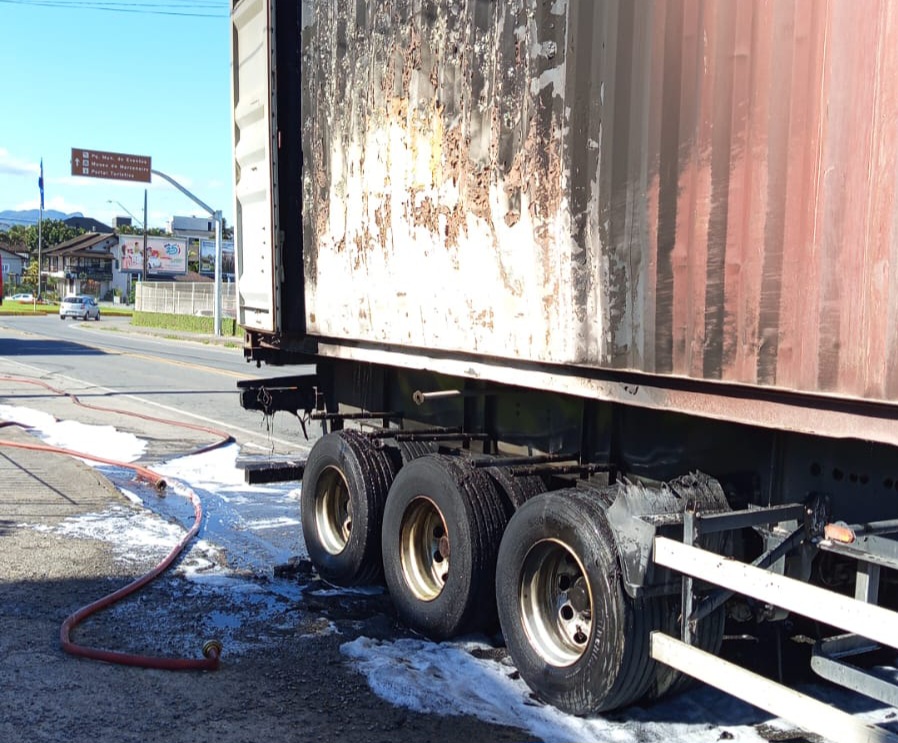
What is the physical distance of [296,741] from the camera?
405 centimetres

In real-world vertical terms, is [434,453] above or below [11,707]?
above

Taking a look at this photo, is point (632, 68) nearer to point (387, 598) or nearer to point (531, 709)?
point (531, 709)

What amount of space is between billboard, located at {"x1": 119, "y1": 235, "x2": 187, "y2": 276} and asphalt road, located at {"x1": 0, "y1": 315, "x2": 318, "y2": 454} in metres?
66.7

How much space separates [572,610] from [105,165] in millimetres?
42442

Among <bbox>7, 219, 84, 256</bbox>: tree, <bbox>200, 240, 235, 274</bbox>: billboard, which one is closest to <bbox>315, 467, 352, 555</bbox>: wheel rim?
<bbox>200, 240, 235, 274</bbox>: billboard

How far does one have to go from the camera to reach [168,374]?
837 inches

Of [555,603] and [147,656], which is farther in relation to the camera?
[147,656]

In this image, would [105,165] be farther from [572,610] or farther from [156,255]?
[156,255]

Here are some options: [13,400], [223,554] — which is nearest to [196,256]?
[13,400]

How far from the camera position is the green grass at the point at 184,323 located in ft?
132

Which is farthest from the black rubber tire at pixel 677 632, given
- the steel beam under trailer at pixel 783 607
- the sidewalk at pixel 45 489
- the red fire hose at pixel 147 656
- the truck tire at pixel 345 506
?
the sidewalk at pixel 45 489

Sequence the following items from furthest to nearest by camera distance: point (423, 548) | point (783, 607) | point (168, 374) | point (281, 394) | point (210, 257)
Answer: point (210, 257) → point (168, 374) → point (281, 394) → point (423, 548) → point (783, 607)

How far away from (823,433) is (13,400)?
15243mm

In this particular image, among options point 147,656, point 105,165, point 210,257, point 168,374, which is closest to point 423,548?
point 147,656
